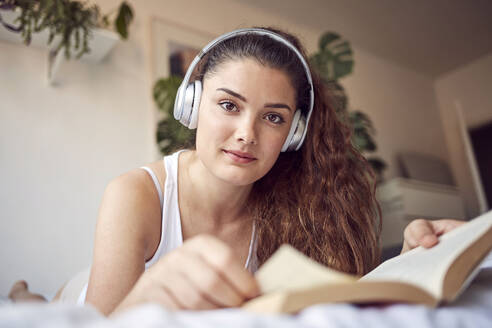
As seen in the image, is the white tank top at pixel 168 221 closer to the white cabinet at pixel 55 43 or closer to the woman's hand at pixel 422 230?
the woman's hand at pixel 422 230

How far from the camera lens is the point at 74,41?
7.50 feet

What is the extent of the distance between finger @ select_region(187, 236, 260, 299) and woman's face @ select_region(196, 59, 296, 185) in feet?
1.74

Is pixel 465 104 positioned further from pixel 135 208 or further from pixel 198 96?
pixel 135 208

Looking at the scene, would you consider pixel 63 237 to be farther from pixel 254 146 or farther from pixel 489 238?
pixel 489 238

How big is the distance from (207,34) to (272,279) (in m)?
3.02

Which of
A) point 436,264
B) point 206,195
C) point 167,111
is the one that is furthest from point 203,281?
point 167,111

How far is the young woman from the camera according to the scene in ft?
2.62

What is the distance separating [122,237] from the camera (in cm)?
76

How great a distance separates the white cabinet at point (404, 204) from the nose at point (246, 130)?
2.70 meters

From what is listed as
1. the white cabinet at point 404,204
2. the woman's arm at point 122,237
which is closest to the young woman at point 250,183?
the woman's arm at point 122,237

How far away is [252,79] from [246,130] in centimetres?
12

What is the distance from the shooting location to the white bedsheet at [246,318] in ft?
0.87

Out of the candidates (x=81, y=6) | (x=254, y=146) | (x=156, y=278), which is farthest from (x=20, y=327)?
(x=81, y=6)

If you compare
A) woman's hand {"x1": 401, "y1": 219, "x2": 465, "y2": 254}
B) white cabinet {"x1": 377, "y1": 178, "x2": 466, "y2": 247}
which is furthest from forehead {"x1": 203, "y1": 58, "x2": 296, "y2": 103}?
white cabinet {"x1": 377, "y1": 178, "x2": 466, "y2": 247}
